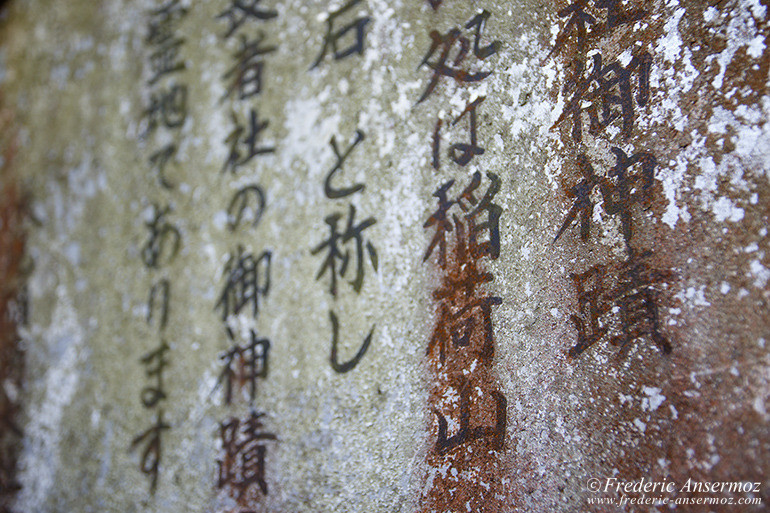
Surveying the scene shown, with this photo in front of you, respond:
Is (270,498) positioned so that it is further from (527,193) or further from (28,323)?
(28,323)

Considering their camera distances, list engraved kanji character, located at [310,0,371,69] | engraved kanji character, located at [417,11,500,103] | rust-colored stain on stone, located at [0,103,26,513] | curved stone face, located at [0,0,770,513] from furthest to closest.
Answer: rust-colored stain on stone, located at [0,103,26,513] → engraved kanji character, located at [310,0,371,69] → engraved kanji character, located at [417,11,500,103] → curved stone face, located at [0,0,770,513]

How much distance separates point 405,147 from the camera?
1.07m

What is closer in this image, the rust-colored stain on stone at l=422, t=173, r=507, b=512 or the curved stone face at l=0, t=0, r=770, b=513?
the curved stone face at l=0, t=0, r=770, b=513

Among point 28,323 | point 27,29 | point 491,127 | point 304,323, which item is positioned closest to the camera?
point 491,127

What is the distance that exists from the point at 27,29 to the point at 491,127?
224 centimetres

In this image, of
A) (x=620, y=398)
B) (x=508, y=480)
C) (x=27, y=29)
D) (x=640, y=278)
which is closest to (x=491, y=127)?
(x=640, y=278)

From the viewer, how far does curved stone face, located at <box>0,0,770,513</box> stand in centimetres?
79

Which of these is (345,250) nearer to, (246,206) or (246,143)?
(246,206)

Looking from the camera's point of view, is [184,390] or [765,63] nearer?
[765,63]

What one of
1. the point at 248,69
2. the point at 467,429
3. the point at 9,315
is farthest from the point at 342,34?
the point at 9,315

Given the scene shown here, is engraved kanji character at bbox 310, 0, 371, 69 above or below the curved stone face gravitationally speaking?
above

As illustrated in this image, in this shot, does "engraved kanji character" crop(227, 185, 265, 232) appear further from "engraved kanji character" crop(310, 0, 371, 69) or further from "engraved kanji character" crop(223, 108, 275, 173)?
"engraved kanji character" crop(310, 0, 371, 69)

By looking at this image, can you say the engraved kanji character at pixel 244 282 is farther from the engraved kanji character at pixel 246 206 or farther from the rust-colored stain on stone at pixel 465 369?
the rust-colored stain on stone at pixel 465 369

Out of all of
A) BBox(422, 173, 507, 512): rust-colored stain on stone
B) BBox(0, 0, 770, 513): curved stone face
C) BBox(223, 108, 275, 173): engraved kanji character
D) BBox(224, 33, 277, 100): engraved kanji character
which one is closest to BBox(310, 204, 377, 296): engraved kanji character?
BBox(0, 0, 770, 513): curved stone face
